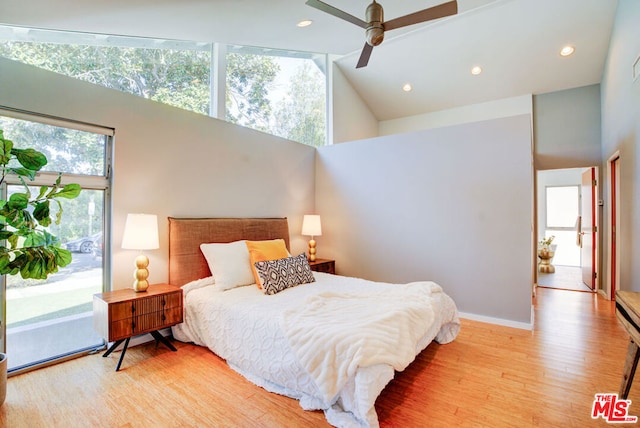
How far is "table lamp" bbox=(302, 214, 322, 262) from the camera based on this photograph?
4.57 meters

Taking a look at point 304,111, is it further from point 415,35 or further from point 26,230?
point 26,230

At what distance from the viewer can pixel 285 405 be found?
2.02 meters

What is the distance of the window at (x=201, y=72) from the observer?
2.79 m

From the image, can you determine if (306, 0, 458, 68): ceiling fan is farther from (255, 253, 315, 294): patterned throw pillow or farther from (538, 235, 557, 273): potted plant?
(538, 235, 557, 273): potted plant

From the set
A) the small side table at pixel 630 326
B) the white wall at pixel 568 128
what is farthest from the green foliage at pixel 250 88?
the white wall at pixel 568 128

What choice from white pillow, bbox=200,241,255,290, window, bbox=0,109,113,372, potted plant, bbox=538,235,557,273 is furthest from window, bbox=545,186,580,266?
window, bbox=0,109,113,372

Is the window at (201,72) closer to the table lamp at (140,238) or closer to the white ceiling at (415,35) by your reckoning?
the white ceiling at (415,35)

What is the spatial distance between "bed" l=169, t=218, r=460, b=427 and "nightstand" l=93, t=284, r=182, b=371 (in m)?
0.19

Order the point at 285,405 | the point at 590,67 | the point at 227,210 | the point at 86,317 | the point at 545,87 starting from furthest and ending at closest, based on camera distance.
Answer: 1. the point at 545,87
2. the point at 590,67
3. the point at 227,210
4. the point at 86,317
5. the point at 285,405

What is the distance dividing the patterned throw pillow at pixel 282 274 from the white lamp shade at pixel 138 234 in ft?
3.26

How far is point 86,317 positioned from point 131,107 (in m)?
2.04

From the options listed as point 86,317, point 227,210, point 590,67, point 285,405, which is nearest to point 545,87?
point 590,67

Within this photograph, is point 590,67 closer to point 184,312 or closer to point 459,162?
point 459,162

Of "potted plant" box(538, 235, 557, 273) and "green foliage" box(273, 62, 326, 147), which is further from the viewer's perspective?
"potted plant" box(538, 235, 557, 273)
